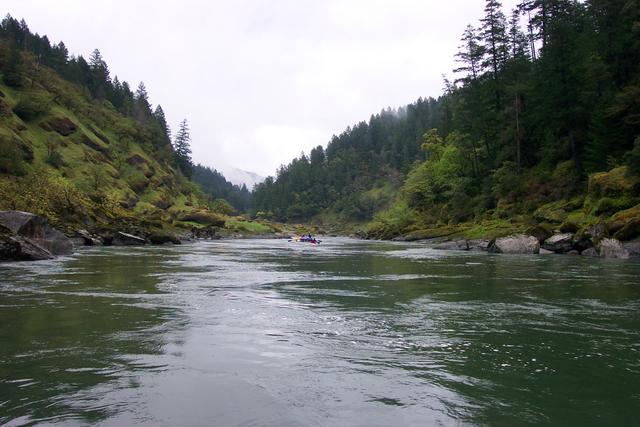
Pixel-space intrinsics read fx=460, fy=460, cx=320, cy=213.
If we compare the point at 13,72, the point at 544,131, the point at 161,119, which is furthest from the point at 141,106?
the point at 544,131

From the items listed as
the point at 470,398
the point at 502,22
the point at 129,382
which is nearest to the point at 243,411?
the point at 129,382

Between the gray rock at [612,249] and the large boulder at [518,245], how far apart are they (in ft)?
14.4

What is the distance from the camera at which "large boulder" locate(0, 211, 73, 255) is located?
22.5 m

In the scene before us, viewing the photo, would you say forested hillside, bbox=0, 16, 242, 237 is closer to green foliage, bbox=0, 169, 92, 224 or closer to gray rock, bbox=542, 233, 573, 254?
green foliage, bbox=0, 169, 92, 224

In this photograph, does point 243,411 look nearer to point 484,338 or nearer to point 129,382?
point 129,382

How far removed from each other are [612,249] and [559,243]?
442 cm

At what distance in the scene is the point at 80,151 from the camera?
82.9 m

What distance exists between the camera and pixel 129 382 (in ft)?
18.7

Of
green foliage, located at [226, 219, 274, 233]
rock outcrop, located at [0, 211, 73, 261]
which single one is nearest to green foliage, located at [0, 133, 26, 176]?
rock outcrop, located at [0, 211, 73, 261]

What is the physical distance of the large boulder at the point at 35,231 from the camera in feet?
73.8

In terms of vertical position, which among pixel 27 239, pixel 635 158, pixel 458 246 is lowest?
pixel 458 246

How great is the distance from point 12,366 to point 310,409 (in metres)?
4.18

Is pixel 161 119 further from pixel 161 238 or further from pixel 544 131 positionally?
pixel 544 131

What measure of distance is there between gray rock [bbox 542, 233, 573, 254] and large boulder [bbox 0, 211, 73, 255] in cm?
3074
